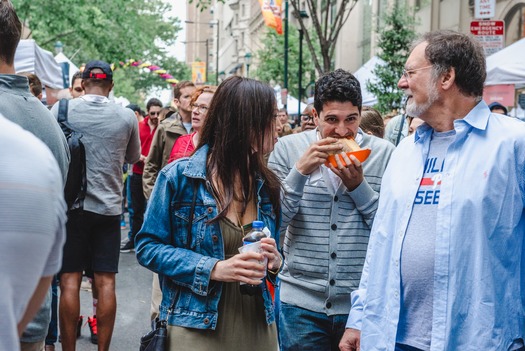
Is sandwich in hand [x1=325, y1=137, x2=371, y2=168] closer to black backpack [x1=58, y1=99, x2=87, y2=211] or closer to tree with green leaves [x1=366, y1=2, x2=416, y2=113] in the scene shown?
black backpack [x1=58, y1=99, x2=87, y2=211]

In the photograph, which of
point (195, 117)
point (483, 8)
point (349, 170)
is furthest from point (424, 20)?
point (349, 170)

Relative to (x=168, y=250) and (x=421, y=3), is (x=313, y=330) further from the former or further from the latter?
(x=421, y=3)

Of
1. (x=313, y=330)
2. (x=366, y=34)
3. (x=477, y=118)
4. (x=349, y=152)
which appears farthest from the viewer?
(x=366, y=34)

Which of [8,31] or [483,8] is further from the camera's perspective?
[483,8]

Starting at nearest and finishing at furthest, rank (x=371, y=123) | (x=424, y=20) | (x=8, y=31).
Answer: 1. (x=8, y=31)
2. (x=371, y=123)
3. (x=424, y=20)

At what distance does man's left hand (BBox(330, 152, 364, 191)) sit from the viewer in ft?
12.7

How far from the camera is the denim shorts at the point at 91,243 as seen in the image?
19.0ft

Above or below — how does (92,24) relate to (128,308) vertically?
above

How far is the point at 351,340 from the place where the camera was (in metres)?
3.48

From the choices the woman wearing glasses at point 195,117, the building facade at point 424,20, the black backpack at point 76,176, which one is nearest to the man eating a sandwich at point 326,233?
the woman wearing glasses at point 195,117

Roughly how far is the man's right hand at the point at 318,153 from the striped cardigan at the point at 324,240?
0.21 feet

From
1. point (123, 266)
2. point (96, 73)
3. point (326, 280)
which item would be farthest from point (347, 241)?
point (123, 266)

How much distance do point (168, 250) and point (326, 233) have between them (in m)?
1.13

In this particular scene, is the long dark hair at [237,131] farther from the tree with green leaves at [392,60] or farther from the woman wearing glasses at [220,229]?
the tree with green leaves at [392,60]
